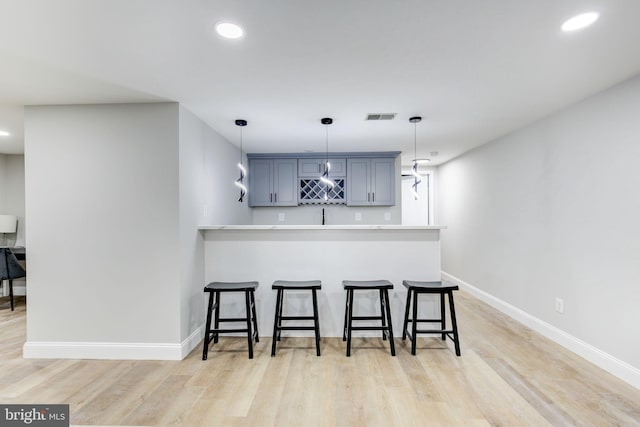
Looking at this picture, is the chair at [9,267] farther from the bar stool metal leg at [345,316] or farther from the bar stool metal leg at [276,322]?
the bar stool metal leg at [345,316]

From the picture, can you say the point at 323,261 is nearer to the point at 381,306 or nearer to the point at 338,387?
the point at 381,306

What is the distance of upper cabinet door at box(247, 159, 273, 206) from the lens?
16.9ft

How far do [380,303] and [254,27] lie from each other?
261cm

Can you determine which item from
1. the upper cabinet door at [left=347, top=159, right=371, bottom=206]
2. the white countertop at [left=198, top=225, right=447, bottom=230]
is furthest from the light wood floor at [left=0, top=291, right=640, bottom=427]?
the upper cabinet door at [left=347, top=159, right=371, bottom=206]

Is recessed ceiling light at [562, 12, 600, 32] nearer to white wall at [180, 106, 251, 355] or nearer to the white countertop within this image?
the white countertop

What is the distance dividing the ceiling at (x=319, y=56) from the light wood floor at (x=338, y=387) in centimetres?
228

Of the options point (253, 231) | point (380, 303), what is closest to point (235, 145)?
point (253, 231)

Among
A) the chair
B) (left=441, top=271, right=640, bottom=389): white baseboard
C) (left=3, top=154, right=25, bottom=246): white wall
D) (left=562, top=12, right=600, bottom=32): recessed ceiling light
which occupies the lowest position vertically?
(left=441, top=271, right=640, bottom=389): white baseboard

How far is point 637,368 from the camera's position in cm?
225

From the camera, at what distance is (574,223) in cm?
287

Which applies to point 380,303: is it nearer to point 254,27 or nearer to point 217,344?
point 217,344

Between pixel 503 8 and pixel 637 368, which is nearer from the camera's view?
pixel 503 8

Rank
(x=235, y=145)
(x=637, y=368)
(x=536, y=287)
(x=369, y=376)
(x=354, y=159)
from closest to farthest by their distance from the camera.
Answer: (x=637, y=368), (x=369, y=376), (x=536, y=287), (x=235, y=145), (x=354, y=159)

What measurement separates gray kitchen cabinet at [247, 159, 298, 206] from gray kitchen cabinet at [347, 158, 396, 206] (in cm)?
94
